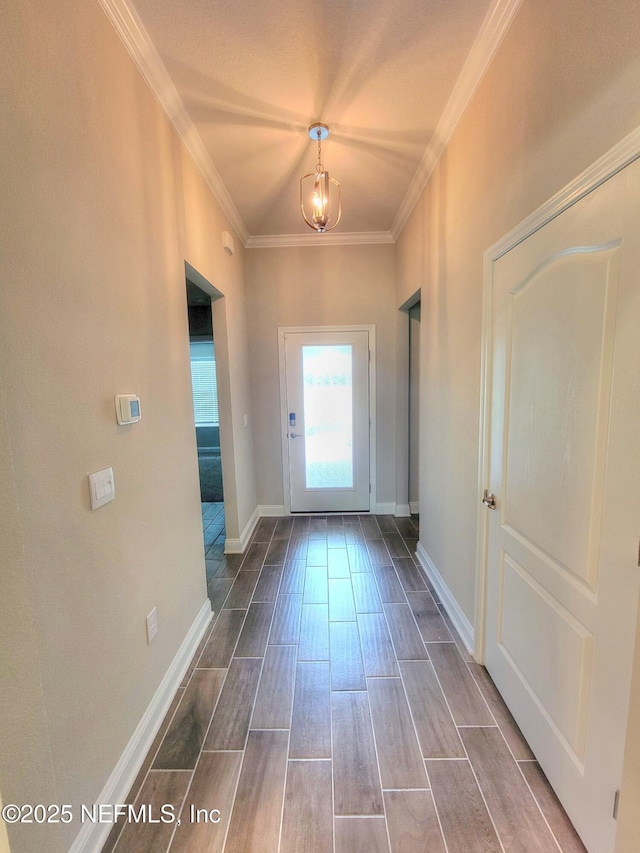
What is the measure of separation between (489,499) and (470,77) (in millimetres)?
1950

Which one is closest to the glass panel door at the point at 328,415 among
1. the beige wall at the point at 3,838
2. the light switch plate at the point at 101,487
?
the light switch plate at the point at 101,487

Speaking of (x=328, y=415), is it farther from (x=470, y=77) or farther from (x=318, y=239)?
(x=470, y=77)

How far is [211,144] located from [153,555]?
7.60 feet

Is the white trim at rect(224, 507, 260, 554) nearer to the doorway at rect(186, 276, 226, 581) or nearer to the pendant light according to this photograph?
the doorway at rect(186, 276, 226, 581)

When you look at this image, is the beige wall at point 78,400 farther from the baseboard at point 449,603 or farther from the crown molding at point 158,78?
the baseboard at point 449,603

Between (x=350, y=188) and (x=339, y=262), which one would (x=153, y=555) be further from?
(x=339, y=262)

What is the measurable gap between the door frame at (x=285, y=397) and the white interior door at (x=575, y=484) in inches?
77.1

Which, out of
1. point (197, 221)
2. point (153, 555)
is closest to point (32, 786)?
point (153, 555)

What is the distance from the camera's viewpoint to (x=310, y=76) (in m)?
1.55

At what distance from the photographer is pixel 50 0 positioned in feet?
3.08

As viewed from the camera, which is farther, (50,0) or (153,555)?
(153,555)

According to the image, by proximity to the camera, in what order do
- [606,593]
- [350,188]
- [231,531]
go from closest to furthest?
[606,593] → [350,188] → [231,531]

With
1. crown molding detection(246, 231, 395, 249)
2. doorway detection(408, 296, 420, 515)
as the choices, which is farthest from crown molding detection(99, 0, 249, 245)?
doorway detection(408, 296, 420, 515)

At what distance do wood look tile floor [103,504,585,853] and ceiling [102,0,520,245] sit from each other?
9.18 feet
